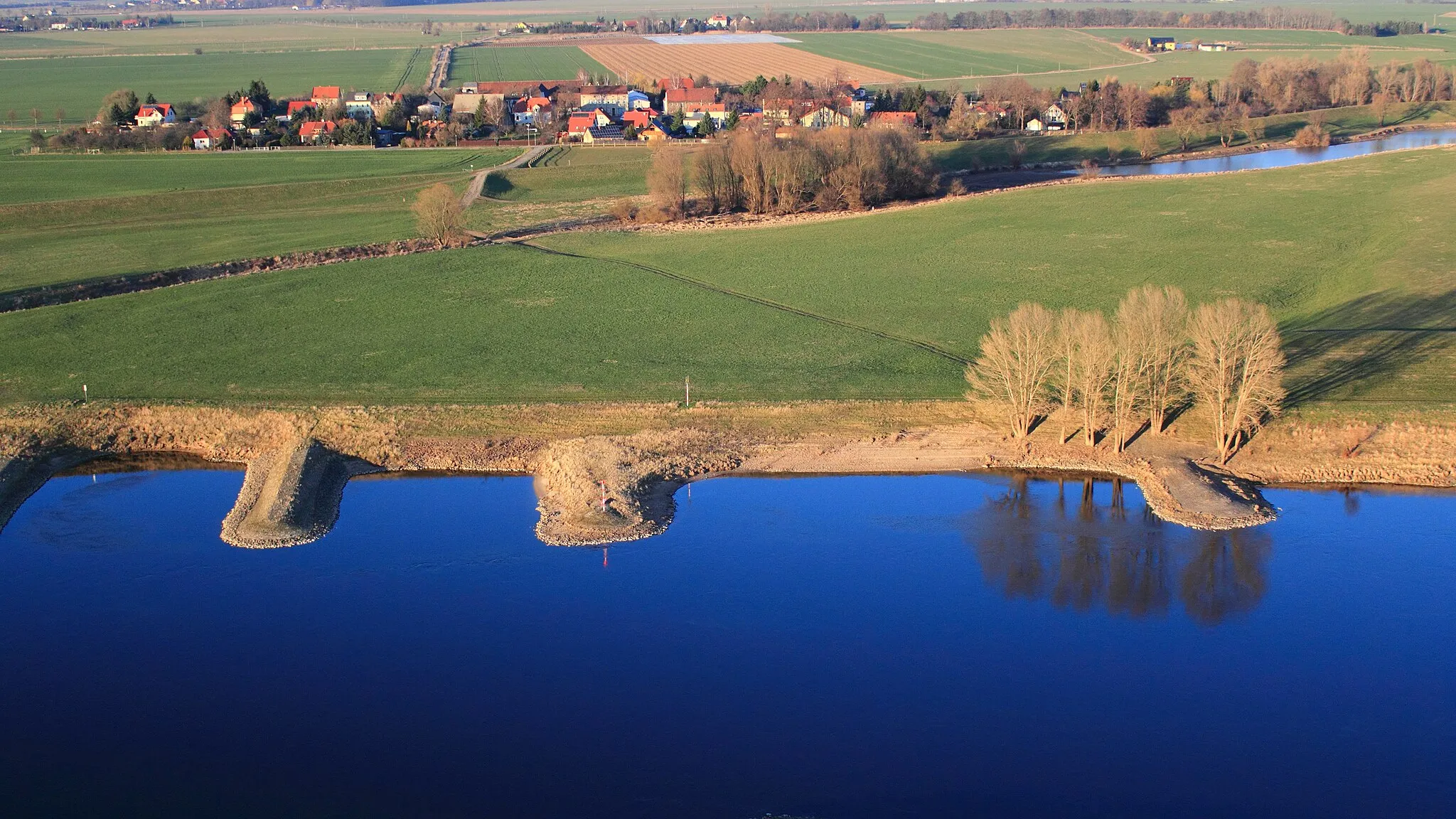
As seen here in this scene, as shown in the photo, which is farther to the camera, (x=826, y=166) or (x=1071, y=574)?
(x=826, y=166)

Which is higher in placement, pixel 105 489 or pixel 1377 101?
pixel 1377 101

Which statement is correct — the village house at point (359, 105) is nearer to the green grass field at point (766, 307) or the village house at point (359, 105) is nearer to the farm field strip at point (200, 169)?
the farm field strip at point (200, 169)

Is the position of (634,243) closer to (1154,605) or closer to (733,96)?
(1154,605)

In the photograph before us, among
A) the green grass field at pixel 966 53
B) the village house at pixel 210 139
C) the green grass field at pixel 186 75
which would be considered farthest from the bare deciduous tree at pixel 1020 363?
the green grass field at pixel 966 53

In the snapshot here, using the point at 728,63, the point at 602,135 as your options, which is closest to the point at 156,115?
the point at 602,135

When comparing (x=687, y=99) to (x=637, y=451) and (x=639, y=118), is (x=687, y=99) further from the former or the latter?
(x=637, y=451)

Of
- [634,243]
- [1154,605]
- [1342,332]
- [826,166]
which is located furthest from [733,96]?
[1154,605]

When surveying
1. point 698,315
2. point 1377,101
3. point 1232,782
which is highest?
point 1377,101

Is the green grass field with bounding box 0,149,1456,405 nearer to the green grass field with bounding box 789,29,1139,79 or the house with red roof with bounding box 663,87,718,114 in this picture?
the house with red roof with bounding box 663,87,718,114
